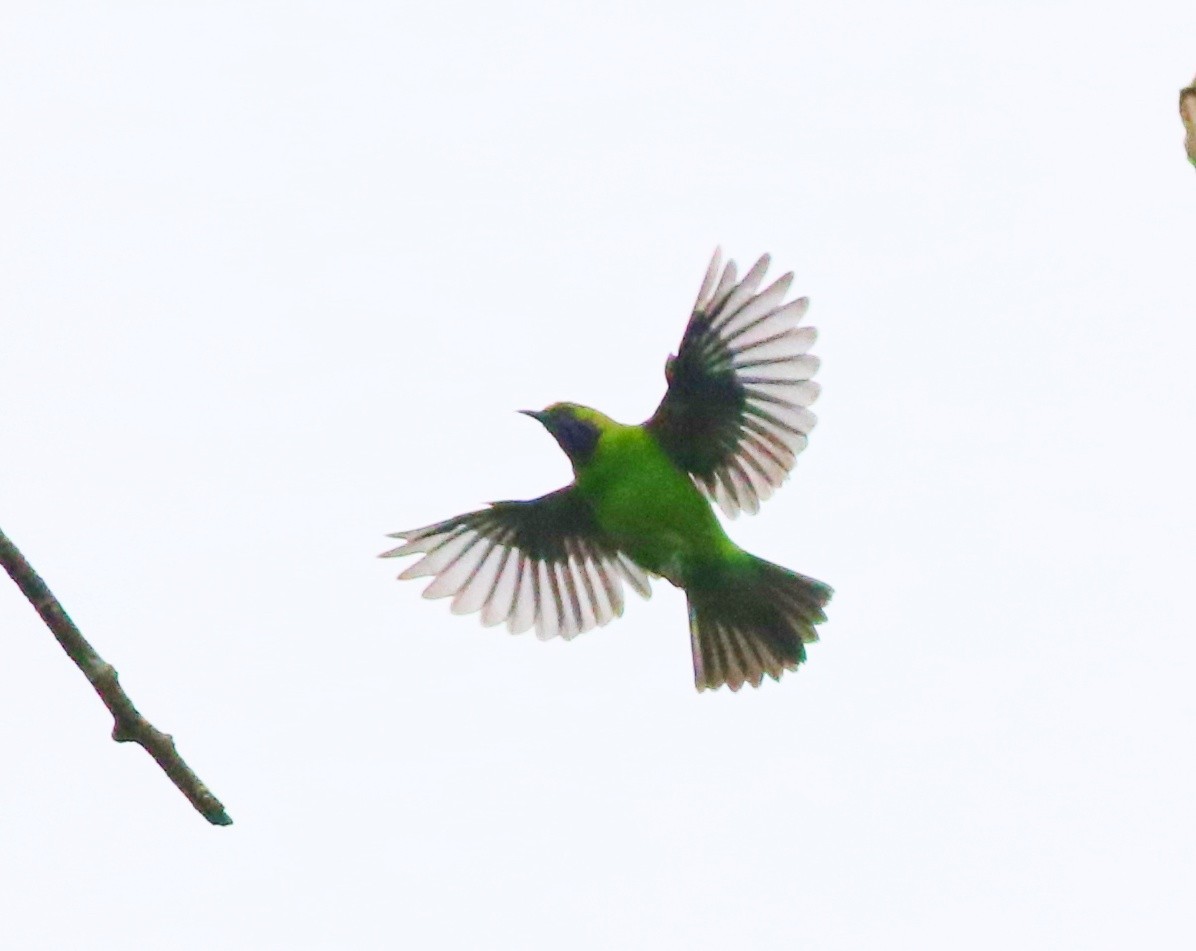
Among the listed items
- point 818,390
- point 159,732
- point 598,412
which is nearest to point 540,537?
point 598,412

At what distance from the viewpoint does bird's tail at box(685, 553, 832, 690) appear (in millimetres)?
6496

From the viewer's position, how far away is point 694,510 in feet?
20.4

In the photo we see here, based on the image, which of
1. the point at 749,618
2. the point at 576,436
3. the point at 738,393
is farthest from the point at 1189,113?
the point at 749,618

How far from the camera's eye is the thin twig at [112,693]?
2.23 metres

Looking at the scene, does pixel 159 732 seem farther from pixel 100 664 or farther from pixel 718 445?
pixel 718 445

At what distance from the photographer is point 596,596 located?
6.84 meters

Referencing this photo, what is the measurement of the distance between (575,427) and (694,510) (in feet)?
1.67

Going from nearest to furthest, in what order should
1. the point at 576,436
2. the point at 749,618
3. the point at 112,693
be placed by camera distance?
1. the point at 112,693
2. the point at 576,436
3. the point at 749,618

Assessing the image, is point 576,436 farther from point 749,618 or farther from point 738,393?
point 749,618

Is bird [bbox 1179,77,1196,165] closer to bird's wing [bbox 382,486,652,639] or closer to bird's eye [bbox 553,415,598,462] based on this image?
bird's eye [bbox 553,415,598,462]

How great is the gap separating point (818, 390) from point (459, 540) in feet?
5.00

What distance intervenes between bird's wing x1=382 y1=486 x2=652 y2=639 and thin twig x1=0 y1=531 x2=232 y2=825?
14.5 ft

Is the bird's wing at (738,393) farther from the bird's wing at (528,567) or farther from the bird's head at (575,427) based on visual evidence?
the bird's wing at (528,567)

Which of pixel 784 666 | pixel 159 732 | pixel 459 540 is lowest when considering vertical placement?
pixel 159 732
